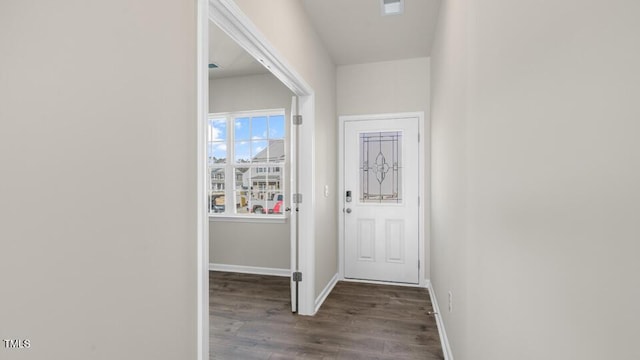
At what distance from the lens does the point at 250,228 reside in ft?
15.0

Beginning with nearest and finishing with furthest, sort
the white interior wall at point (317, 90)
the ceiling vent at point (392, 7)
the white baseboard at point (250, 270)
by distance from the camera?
the white interior wall at point (317, 90), the ceiling vent at point (392, 7), the white baseboard at point (250, 270)

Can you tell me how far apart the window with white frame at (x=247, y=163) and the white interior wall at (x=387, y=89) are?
101 centimetres

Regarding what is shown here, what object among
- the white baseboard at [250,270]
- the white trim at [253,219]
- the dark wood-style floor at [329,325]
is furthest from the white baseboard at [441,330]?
the white trim at [253,219]

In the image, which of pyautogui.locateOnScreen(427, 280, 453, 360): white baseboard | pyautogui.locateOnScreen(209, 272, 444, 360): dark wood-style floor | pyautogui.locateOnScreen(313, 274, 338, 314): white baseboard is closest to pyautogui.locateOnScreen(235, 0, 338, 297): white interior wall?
pyautogui.locateOnScreen(313, 274, 338, 314): white baseboard

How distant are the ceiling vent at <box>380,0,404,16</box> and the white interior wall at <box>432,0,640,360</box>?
1.44 metres

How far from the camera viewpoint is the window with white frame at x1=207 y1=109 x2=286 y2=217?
4.58m

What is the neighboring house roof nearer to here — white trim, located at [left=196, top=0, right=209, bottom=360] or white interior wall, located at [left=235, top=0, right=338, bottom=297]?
white interior wall, located at [left=235, top=0, right=338, bottom=297]

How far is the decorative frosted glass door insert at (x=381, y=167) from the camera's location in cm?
407

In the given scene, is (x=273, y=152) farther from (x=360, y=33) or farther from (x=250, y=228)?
(x=360, y=33)

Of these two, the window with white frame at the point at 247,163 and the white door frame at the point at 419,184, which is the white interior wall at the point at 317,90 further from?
the window with white frame at the point at 247,163

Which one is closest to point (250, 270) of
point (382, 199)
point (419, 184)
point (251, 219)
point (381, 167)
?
point (251, 219)

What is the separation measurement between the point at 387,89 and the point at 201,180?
10.7 ft
